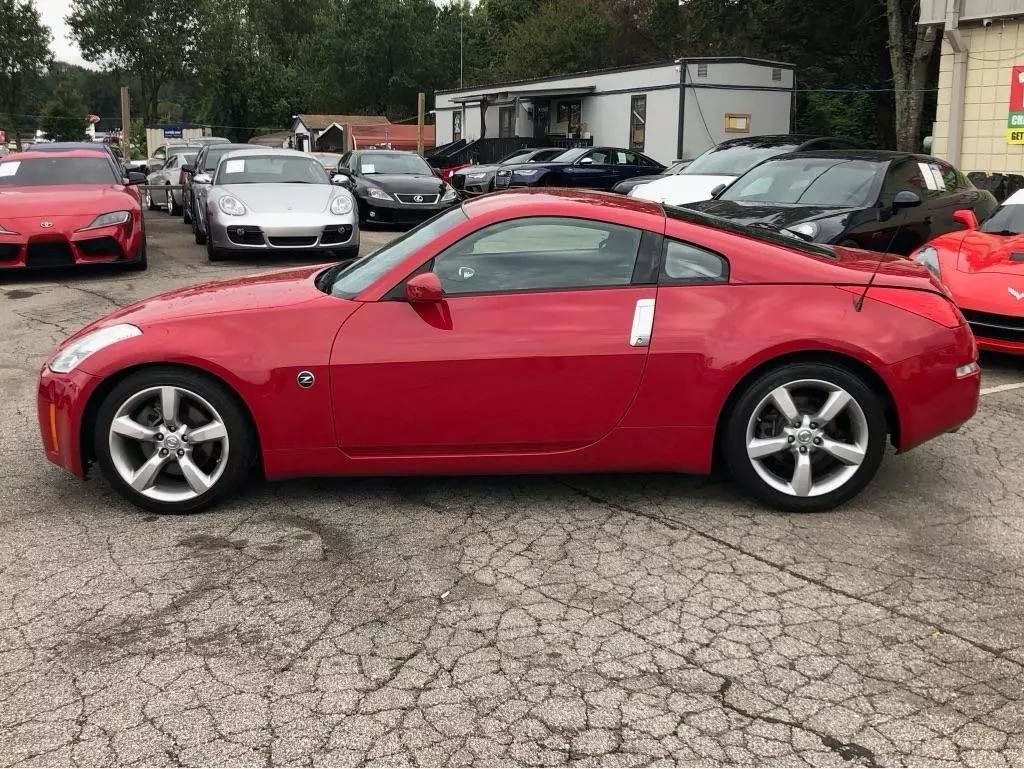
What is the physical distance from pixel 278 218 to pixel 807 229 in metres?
6.46

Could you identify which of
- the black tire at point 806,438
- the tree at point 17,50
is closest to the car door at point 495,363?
the black tire at point 806,438

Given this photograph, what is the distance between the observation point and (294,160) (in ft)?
45.1

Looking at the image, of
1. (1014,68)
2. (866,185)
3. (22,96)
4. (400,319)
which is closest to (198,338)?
(400,319)

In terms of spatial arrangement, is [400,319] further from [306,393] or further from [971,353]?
[971,353]

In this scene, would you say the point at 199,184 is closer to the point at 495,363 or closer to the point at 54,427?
the point at 54,427

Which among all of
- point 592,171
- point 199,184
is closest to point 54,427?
point 199,184

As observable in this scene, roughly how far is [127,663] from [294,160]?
11384 mm

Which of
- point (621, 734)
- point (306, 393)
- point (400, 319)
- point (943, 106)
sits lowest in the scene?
point (621, 734)

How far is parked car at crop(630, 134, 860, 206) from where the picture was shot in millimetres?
13172

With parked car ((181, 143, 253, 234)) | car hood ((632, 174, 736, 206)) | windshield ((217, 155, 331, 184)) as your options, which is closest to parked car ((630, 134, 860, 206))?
car hood ((632, 174, 736, 206))

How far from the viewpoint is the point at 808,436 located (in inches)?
173

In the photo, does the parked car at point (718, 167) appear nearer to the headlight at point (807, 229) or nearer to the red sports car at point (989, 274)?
the headlight at point (807, 229)

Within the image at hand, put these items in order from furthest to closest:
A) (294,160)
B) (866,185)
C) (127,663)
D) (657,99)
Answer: (657,99) → (294,160) → (866,185) → (127,663)

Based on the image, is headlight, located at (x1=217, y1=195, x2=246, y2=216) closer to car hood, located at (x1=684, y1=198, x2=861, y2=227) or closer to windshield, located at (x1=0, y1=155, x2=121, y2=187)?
windshield, located at (x1=0, y1=155, x2=121, y2=187)
